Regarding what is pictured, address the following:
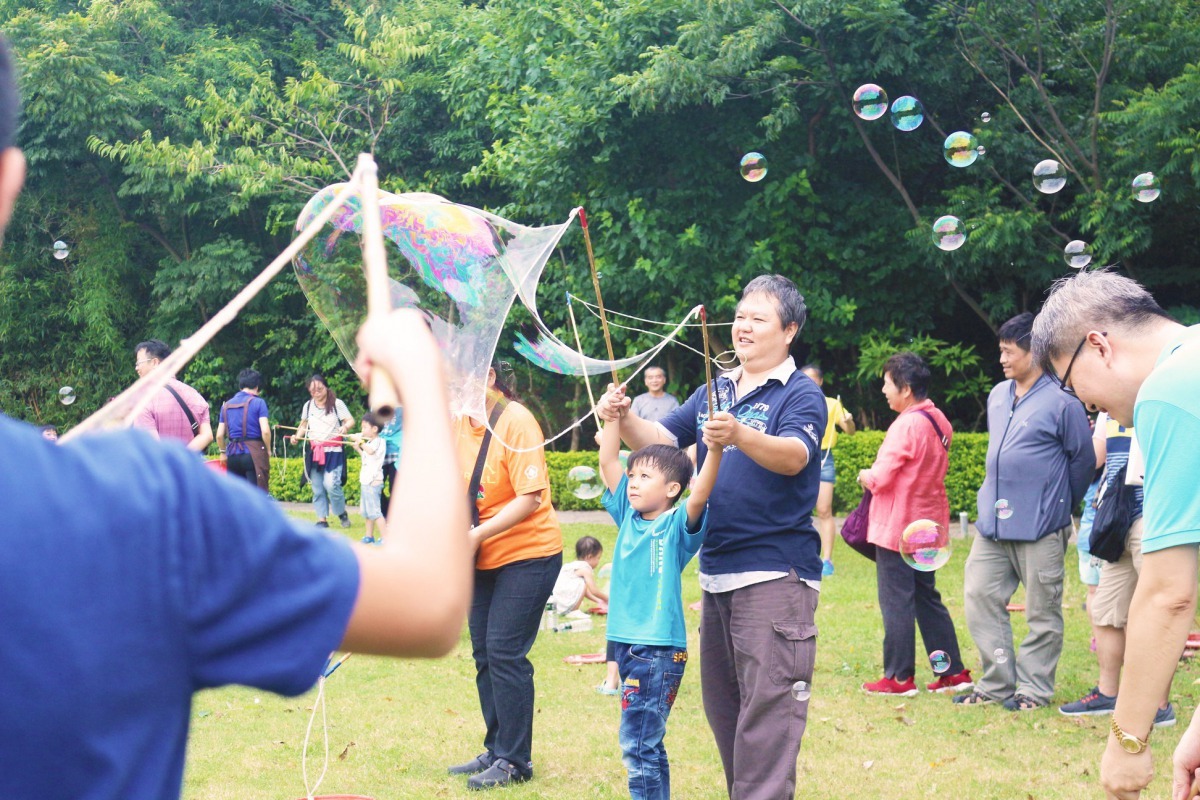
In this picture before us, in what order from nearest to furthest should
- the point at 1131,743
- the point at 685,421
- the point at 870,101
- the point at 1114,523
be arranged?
the point at 1131,743, the point at 685,421, the point at 1114,523, the point at 870,101

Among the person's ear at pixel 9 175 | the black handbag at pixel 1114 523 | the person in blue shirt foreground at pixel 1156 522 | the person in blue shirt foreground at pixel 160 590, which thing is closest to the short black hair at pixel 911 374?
the black handbag at pixel 1114 523

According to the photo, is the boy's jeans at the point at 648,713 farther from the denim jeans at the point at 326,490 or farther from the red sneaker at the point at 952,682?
the denim jeans at the point at 326,490

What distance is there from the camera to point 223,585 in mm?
1031

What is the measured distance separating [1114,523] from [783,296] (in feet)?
8.87

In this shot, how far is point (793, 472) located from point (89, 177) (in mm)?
24154

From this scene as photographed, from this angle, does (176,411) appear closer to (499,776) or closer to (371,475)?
(499,776)

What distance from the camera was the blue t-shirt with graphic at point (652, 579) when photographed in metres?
4.51

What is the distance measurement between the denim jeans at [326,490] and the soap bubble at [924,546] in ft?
30.7

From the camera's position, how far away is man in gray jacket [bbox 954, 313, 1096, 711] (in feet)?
21.2

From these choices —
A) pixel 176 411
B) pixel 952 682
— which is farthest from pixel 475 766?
pixel 176 411

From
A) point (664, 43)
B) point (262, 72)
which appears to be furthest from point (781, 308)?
point (262, 72)

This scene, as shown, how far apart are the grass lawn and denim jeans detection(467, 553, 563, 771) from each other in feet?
0.82

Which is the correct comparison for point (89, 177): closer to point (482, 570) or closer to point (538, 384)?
point (538, 384)

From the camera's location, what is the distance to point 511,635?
5.18 m
